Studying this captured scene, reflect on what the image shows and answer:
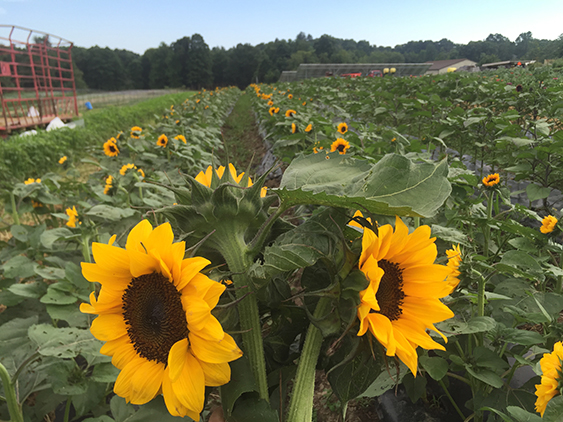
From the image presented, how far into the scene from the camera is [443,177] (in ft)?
1.56

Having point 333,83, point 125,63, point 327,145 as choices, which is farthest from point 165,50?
point 327,145

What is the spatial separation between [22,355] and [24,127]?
413 inches

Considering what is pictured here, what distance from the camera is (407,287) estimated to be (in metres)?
0.53

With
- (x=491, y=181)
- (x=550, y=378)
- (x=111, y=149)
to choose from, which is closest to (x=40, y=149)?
(x=111, y=149)

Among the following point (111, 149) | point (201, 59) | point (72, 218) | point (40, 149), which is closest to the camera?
point (72, 218)

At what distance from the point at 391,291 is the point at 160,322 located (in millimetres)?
329

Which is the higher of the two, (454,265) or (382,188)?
(382,188)

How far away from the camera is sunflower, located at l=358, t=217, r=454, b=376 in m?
0.47

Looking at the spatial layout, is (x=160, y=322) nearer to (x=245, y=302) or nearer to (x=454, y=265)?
(x=245, y=302)

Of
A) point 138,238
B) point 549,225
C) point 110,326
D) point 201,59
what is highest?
point 201,59

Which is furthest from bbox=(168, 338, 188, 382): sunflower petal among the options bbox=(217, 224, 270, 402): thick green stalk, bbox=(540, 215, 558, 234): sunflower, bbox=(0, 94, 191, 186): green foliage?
bbox=(0, 94, 191, 186): green foliage

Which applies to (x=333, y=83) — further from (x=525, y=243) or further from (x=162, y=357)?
(x=162, y=357)

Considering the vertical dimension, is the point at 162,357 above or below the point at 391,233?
below

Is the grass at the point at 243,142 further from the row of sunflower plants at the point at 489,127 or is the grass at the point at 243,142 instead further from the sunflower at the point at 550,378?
the sunflower at the point at 550,378
